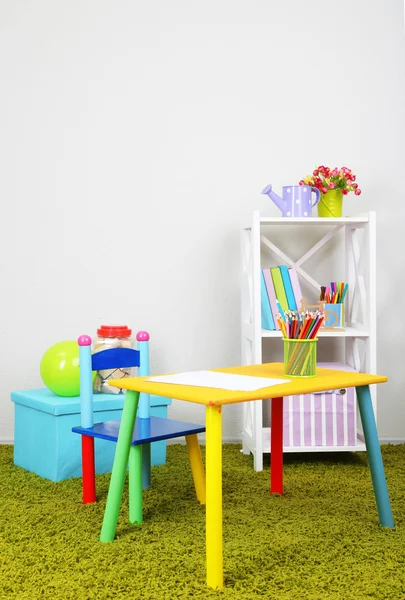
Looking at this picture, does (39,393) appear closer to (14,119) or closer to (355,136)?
(14,119)

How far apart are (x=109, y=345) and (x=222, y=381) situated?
3.44 feet

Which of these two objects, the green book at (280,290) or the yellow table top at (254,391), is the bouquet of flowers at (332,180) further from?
the yellow table top at (254,391)

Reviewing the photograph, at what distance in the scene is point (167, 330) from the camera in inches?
130

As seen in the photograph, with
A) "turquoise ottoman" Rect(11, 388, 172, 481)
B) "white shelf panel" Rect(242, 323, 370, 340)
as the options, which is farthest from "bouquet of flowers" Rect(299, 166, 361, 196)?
"turquoise ottoman" Rect(11, 388, 172, 481)

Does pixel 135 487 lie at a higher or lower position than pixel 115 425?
lower

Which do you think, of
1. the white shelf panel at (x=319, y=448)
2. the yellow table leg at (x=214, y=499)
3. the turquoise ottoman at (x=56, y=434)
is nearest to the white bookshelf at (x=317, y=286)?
the white shelf panel at (x=319, y=448)

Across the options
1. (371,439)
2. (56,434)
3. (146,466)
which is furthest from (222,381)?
(56,434)

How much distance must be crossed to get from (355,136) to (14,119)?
1.53m

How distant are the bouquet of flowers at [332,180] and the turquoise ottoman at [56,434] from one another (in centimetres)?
106

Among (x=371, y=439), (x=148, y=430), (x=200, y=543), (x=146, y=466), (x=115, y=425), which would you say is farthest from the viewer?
(x=146, y=466)

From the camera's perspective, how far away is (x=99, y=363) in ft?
7.79

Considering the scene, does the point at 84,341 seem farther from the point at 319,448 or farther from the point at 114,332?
the point at 319,448

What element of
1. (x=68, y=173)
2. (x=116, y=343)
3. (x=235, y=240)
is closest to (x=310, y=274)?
(x=235, y=240)

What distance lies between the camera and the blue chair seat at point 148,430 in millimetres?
2137
